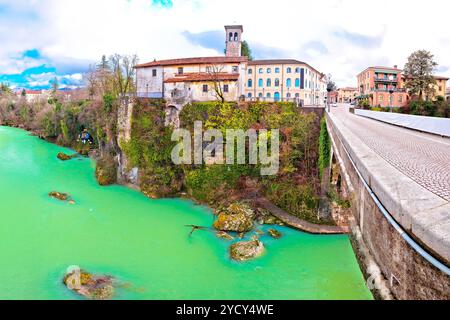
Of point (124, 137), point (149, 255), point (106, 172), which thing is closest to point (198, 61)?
point (124, 137)

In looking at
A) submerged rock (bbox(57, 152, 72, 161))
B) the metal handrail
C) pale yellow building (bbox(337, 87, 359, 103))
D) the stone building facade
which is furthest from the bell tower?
pale yellow building (bbox(337, 87, 359, 103))

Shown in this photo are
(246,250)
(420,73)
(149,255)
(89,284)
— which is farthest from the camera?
(420,73)

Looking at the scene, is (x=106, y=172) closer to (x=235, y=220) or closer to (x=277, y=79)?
(x=235, y=220)

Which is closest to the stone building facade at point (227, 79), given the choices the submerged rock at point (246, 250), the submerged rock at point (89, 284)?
the submerged rock at point (246, 250)

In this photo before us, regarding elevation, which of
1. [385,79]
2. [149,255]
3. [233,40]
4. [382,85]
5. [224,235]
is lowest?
[149,255]

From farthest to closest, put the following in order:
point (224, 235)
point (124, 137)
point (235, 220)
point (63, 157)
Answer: point (63, 157) → point (124, 137) → point (235, 220) → point (224, 235)

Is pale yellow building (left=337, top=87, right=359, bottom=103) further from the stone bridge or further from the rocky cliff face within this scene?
the stone bridge
